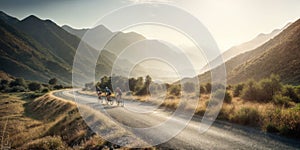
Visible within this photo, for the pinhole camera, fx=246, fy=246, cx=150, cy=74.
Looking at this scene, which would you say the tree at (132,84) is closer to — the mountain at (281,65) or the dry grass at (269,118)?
the mountain at (281,65)

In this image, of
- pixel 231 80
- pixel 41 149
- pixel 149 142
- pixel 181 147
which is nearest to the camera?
pixel 181 147

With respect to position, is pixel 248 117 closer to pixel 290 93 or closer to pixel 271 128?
pixel 271 128

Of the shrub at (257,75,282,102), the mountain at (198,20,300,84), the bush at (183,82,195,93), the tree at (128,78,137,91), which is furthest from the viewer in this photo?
the mountain at (198,20,300,84)

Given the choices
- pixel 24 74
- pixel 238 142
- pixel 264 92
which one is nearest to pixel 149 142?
pixel 238 142

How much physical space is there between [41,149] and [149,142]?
6130mm

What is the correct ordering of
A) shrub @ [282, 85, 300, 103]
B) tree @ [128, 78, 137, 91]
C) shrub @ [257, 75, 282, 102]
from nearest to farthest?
shrub @ [282, 85, 300, 103] → shrub @ [257, 75, 282, 102] → tree @ [128, 78, 137, 91]

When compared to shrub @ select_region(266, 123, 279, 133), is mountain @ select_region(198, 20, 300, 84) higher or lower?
higher

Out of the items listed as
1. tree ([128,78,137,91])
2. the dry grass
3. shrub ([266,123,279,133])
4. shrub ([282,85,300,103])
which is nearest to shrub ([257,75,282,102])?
shrub ([282,85,300,103])

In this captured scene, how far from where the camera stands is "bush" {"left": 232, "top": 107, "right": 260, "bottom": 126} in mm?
14039

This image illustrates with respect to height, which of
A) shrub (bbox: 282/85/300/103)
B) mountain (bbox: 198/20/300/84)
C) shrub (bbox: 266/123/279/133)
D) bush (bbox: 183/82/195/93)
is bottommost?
shrub (bbox: 266/123/279/133)

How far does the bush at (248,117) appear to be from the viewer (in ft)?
46.1

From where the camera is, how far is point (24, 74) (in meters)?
182

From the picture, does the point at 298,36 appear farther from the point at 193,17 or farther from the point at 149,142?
the point at 149,142

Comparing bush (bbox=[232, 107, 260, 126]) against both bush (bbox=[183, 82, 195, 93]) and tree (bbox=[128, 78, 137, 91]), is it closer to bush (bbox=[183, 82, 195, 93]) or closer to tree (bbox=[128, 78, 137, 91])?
bush (bbox=[183, 82, 195, 93])
